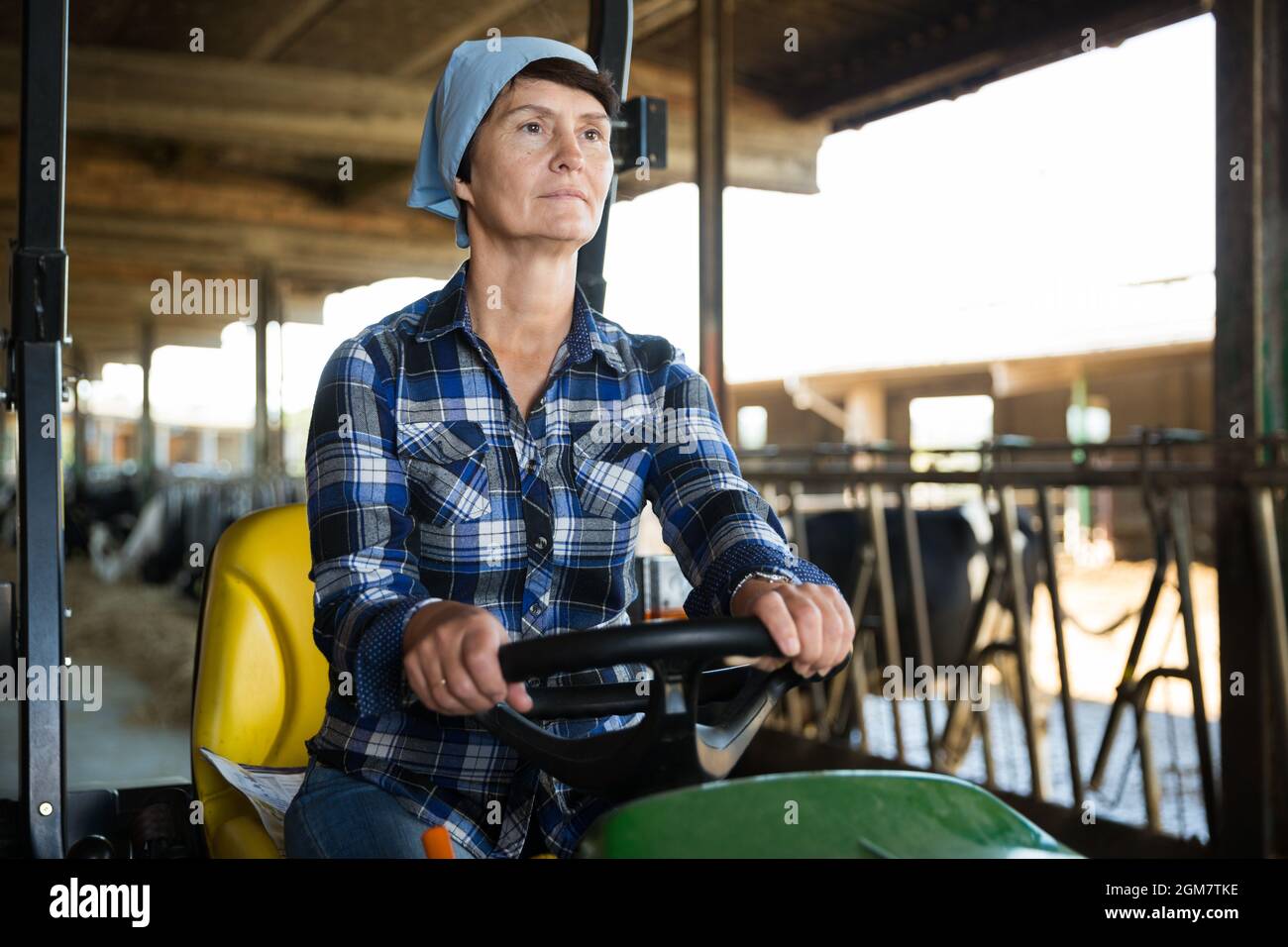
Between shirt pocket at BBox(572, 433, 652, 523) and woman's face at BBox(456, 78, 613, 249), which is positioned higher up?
woman's face at BBox(456, 78, 613, 249)

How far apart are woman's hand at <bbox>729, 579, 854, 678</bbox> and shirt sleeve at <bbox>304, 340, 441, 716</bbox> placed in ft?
1.03

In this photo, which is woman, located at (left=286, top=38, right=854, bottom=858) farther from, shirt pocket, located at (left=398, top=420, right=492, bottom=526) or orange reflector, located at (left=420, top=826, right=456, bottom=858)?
orange reflector, located at (left=420, top=826, right=456, bottom=858)

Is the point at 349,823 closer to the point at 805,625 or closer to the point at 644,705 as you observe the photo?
the point at 644,705

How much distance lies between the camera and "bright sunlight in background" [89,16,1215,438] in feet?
34.6

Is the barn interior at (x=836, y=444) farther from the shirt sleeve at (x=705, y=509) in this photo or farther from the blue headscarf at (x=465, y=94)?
the shirt sleeve at (x=705, y=509)

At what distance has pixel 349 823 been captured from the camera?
1.27 meters

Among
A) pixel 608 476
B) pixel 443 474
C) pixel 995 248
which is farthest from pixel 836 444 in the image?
pixel 995 248

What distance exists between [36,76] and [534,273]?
57 centimetres

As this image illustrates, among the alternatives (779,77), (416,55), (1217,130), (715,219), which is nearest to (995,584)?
(715,219)

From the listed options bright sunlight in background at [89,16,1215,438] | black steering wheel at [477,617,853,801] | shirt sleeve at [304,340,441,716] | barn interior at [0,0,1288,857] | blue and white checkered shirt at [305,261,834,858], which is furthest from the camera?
bright sunlight in background at [89,16,1215,438]

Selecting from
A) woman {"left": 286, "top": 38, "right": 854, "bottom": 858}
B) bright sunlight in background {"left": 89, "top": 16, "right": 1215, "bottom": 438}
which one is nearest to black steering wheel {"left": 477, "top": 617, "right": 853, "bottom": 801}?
woman {"left": 286, "top": 38, "right": 854, "bottom": 858}

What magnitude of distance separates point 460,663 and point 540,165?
0.61 m

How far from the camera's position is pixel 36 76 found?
1.39m

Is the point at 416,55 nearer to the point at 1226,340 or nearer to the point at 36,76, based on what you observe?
the point at 1226,340
